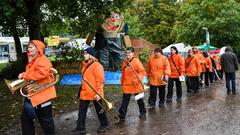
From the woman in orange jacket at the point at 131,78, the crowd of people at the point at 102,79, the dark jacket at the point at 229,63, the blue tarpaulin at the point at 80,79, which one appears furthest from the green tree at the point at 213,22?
the woman in orange jacket at the point at 131,78

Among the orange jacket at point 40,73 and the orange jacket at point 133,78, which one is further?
the orange jacket at point 133,78

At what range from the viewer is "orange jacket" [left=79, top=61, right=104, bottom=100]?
746cm

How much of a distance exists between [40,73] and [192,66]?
331 inches

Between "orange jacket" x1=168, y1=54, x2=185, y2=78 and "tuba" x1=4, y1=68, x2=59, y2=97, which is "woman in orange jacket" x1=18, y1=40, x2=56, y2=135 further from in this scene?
"orange jacket" x1=168, y1=54, x2=185, y2=78

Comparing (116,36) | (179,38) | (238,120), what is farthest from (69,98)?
(179,38)

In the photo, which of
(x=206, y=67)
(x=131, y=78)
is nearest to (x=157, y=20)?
(x=206, y=67)

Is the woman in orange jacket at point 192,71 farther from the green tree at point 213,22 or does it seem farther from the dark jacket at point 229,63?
the green tree at point 213,22

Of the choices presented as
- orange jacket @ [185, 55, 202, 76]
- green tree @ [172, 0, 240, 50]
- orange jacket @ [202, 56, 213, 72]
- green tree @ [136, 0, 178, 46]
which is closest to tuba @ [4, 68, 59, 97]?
orange jacket @ [185, 55, 202, 76]

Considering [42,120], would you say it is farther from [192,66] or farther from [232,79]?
[232,79]

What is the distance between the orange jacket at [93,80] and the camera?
7457mm

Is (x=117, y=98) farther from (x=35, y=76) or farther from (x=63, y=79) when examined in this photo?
(x=35, y=76)

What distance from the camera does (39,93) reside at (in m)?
6.29

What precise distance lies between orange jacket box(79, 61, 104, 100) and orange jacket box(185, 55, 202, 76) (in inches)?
268

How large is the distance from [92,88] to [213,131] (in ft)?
8.19
